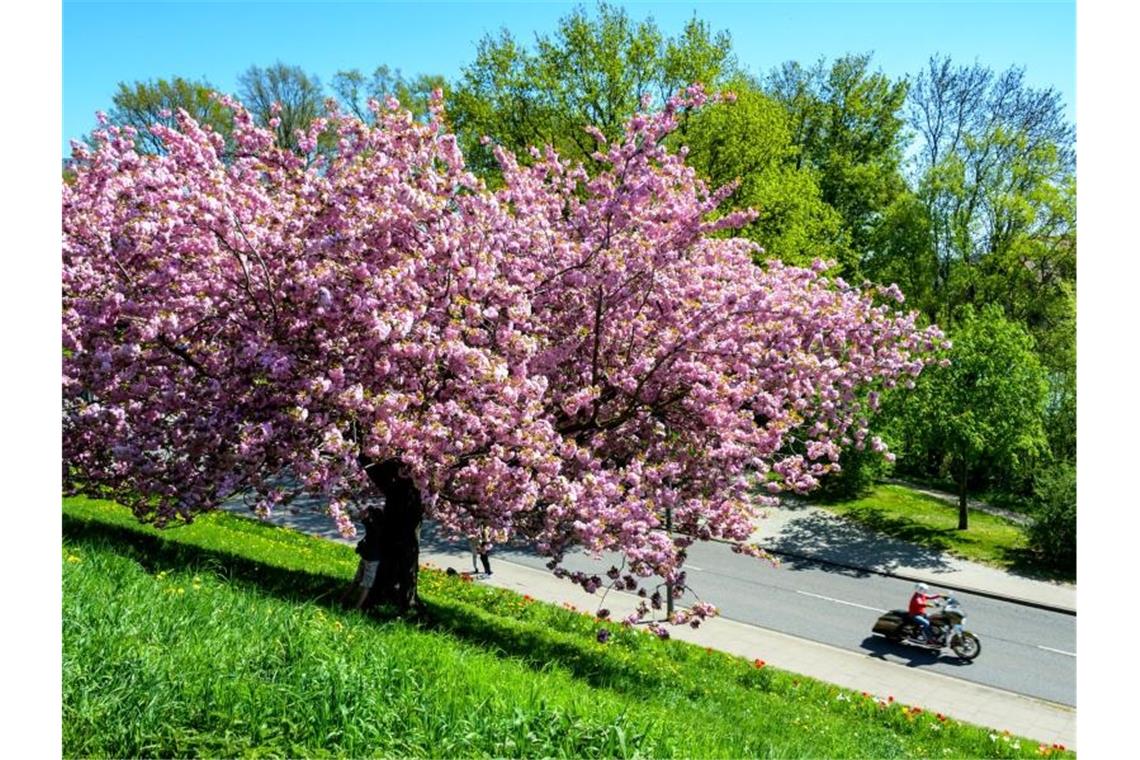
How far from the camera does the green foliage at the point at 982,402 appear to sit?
23.0m

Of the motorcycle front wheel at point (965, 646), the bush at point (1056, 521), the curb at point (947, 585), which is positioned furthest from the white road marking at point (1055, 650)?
the bush at point (1056, 521)

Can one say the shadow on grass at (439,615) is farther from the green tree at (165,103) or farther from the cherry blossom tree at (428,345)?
the green tree at (165,103)

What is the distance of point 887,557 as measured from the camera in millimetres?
23312

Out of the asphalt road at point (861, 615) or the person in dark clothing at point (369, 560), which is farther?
the asphalt road at point (861, 615)

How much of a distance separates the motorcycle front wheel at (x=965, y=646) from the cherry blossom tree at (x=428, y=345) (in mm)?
7445

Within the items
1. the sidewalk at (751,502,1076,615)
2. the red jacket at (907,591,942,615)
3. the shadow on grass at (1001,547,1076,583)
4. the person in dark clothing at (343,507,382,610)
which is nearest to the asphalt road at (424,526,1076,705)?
the sidewalk at (751,502,1076,615)

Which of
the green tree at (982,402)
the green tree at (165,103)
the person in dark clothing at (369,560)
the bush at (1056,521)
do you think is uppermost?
the green tree at (165,103)

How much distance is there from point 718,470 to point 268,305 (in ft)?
17.5

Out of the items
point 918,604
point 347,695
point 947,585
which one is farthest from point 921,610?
point 347,695

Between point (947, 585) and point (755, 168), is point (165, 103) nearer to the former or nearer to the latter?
point (755, 168)

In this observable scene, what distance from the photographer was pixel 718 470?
1046 cm

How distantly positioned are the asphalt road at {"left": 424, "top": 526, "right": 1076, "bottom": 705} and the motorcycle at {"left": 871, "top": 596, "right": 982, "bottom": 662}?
222mm

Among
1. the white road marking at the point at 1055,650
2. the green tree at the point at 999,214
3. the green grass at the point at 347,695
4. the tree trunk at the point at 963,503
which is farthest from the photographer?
the green tree at the point at 999,214

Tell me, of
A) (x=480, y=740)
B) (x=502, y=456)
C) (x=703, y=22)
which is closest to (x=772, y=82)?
(x=703, y=22)
